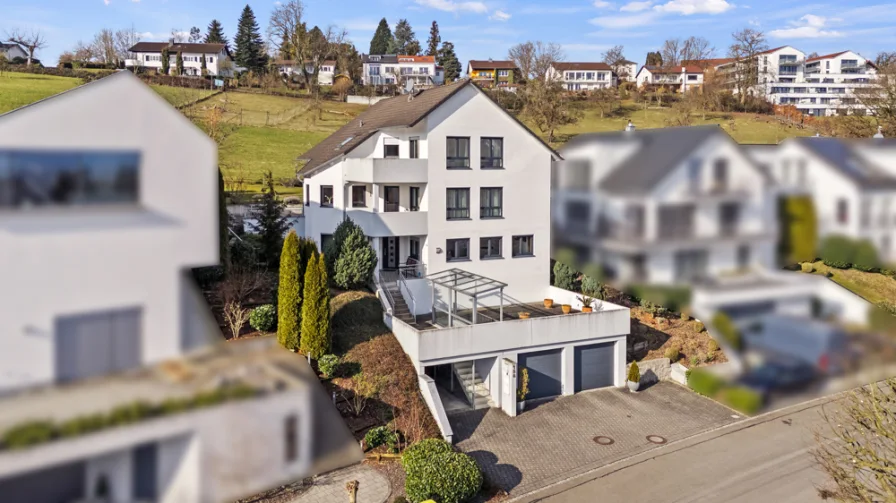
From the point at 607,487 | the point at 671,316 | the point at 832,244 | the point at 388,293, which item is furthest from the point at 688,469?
the point at 832,244

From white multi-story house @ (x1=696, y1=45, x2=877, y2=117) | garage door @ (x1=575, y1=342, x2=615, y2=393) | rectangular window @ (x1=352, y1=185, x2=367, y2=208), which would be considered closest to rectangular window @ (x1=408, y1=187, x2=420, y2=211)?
rectangular window @ (x1=352, y1=185, x2=367, y2=208)

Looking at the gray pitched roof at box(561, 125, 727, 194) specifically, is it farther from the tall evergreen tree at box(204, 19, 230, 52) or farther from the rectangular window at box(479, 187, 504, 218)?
the tall evergreen tree at box(204, 19, 230, 52)

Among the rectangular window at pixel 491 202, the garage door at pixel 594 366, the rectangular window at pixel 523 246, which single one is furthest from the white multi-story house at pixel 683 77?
the garage door at pixel 594 366

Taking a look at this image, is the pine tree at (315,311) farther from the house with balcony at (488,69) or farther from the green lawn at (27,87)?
the house with balcony at (488,69)

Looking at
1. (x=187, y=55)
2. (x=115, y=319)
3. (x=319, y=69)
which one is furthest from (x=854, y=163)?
(x=187, y=55)

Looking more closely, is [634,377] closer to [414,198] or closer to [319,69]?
[414,198]

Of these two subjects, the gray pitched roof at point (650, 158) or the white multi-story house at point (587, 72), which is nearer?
the gray pitched roof at point (650, 158)
